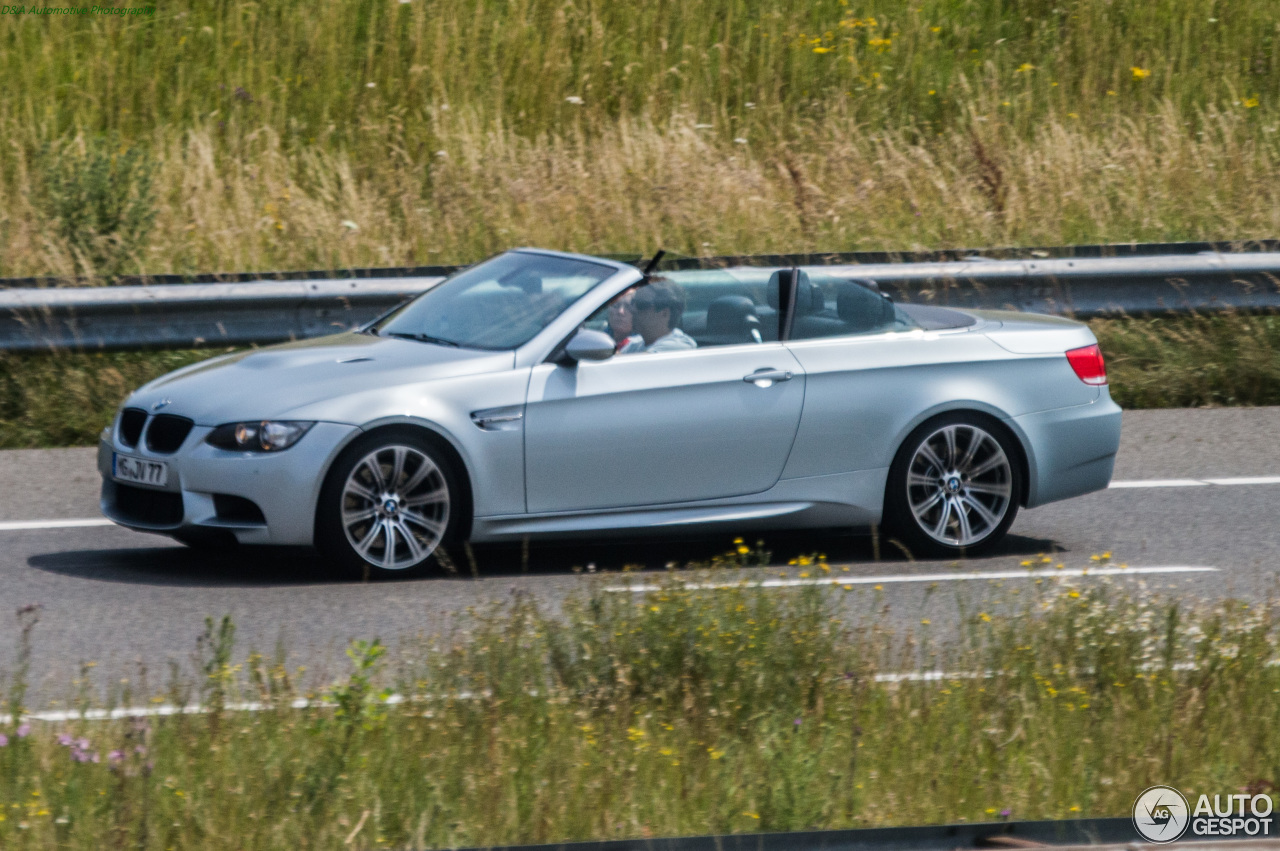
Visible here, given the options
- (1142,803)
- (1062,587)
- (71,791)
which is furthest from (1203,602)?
(71,791)

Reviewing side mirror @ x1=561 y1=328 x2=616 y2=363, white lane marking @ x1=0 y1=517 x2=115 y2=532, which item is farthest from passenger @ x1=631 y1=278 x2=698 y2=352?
white lane marking @ x1=0 y1=517 x2=115 y2=532

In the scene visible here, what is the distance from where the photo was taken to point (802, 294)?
796cm

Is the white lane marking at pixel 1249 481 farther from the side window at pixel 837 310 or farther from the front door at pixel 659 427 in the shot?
the front door at pixel 659 427

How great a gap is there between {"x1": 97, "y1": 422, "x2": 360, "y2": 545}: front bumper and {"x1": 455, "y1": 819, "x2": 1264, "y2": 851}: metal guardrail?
328 cm

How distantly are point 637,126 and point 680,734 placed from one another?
1218 cm

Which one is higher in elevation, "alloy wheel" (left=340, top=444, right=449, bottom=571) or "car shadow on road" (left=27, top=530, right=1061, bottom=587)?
"alloy wheel" (left=340, top=444, right=449, bottom=571)

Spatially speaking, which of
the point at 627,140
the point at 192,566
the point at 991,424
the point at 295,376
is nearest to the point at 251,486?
the point at 295,376

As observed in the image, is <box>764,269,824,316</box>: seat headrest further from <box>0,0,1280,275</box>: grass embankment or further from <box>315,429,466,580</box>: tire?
<box>0,0,1280,275</box>: grass embankment

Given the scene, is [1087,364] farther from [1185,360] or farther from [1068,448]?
[1185,360]

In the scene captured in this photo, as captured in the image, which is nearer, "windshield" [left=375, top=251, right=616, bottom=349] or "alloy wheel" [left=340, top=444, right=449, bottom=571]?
"alloy wheel" [left=340, top=444, right=449, bottom=571]

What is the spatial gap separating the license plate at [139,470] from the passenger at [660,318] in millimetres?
2149

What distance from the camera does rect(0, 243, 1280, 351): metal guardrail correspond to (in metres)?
10.3

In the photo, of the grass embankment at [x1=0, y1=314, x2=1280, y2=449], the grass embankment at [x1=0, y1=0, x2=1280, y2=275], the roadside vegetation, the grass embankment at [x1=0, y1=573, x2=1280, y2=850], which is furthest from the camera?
the grass embankment at [x1=0, y1=0, x2=1280, y2=275]

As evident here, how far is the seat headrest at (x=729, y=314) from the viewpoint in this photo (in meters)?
7.82
